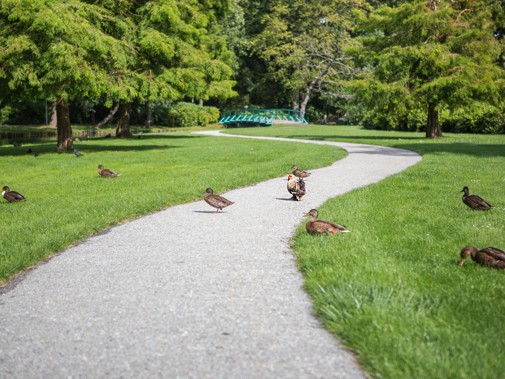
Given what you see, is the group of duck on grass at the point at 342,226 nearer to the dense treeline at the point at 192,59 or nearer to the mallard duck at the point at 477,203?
the mallard duck at the point at 477,203

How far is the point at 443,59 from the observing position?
87.9ft

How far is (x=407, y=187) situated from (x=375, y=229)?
4.54m

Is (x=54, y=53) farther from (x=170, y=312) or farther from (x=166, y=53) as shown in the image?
(x=170, y=312)

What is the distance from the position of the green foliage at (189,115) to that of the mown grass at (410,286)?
1701 inches

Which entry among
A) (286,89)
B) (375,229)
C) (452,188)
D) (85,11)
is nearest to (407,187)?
(452,188)

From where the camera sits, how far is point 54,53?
18641mm

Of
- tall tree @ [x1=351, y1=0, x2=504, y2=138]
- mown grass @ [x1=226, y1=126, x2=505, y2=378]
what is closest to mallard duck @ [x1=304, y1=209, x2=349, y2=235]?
mown grass @ [x1=226, y1=126, x2=505, y2=378]

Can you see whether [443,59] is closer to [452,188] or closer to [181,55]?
[181,55]

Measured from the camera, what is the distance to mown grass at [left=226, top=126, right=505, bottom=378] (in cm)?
369

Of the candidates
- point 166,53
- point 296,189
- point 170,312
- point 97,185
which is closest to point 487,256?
point 170,312

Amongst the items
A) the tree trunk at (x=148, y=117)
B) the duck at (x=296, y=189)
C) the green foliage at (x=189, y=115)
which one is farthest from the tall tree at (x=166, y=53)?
the green foliage at (x=189, y=115)

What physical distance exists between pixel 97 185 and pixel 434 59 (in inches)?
784

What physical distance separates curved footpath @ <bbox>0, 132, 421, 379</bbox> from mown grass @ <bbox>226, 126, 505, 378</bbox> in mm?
266

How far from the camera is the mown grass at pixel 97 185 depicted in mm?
7664
